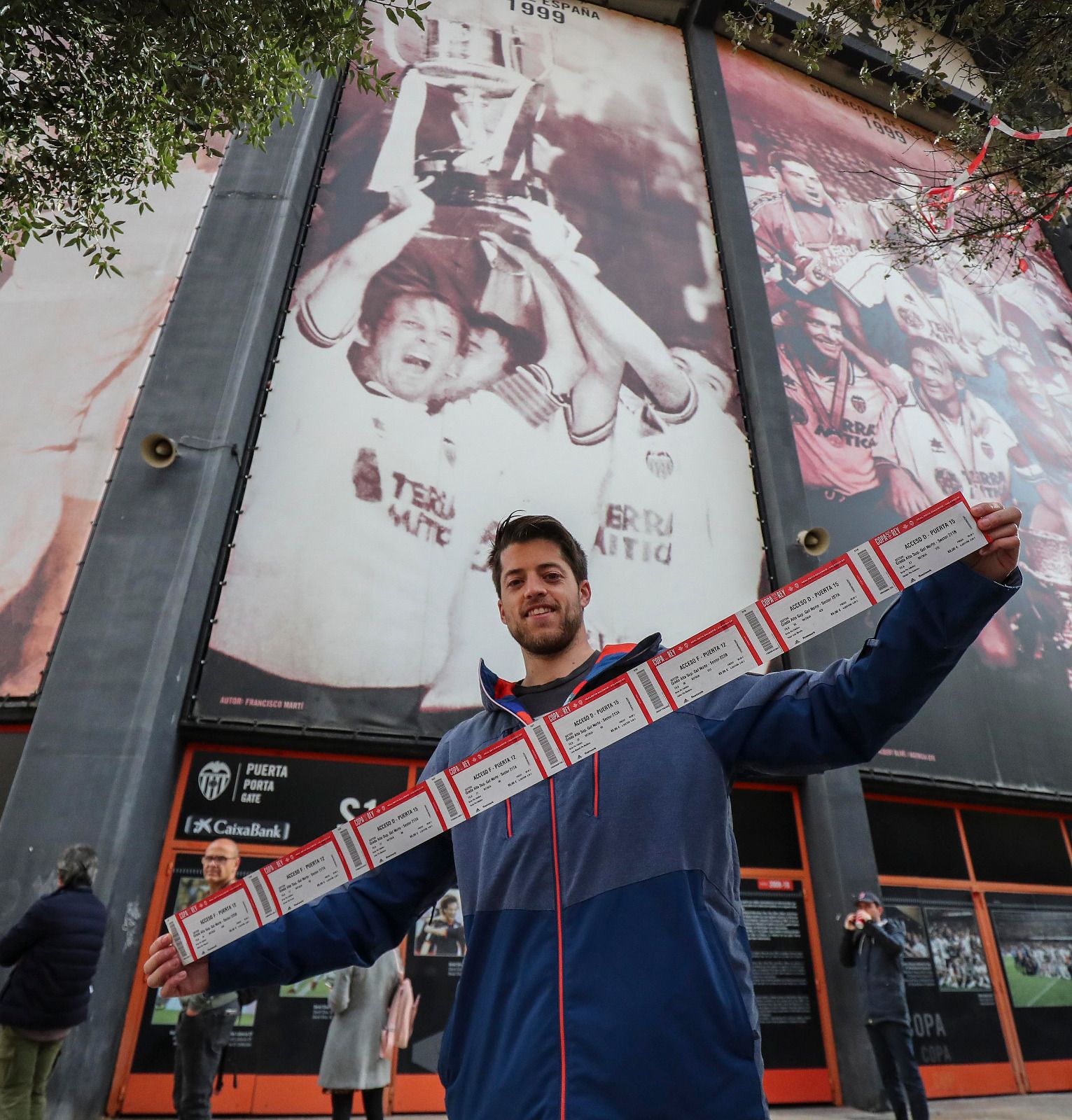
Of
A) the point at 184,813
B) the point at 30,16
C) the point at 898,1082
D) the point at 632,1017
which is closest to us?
the point at 632,1017

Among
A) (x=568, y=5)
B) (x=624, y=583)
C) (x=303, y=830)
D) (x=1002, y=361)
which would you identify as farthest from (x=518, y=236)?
(x=1002, y=361)

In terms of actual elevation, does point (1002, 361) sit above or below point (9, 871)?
above

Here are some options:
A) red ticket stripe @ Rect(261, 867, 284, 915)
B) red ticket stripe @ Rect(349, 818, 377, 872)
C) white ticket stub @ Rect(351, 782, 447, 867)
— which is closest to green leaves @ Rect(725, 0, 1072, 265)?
white ticket stub @ Rect(351, 782, 447, 867)

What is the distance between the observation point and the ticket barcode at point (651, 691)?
1.89 metres

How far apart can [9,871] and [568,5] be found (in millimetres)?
14914

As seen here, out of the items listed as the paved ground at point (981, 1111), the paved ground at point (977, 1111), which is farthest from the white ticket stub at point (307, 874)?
the paved ground at point (981, 1111)

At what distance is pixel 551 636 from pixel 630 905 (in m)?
0.73

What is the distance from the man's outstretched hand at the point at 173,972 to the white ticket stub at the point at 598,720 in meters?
0.95

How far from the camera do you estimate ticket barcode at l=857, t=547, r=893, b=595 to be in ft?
6.72

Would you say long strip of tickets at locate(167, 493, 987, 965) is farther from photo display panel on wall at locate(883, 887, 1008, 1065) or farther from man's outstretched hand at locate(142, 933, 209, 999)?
photo display panel on wall at locate(883, 887, 1008, 1065)

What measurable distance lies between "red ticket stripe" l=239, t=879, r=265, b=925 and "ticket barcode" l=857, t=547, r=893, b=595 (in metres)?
1.75

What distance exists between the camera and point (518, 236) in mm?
10742

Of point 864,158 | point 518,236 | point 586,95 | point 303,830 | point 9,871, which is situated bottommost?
point 9,871

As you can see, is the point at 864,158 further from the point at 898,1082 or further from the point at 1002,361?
the point at 898,1082
